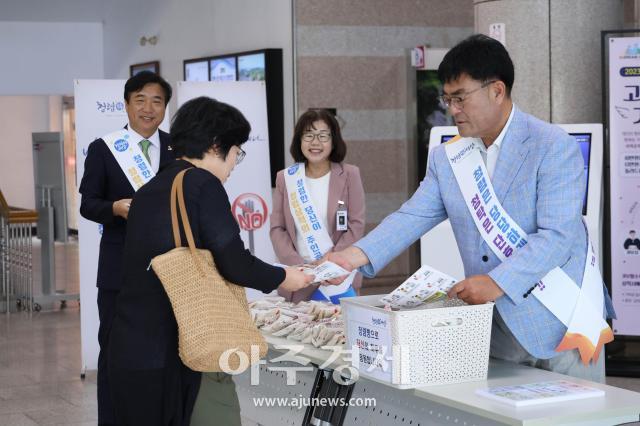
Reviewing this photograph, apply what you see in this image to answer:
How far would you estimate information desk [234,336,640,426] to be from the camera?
2.47 metres

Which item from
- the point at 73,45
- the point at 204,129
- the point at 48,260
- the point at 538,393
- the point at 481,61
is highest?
the point at 73,45

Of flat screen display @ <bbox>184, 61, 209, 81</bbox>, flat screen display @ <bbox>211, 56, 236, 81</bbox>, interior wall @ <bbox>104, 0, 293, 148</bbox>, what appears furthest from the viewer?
flat screen display @ <bbox>184, 61, 209, 81</bbox>

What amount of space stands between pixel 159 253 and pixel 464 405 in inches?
36.3

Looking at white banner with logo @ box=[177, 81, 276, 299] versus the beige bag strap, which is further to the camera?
white banner with logo @ box=[177, 81, 276, 299]

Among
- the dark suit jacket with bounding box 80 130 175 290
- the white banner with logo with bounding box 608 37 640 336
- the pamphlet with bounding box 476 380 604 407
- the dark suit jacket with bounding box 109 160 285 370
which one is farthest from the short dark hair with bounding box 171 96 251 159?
the white banner with logo with bounding box 608 37 640 336

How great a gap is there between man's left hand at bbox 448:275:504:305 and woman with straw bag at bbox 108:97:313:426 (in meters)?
0.59

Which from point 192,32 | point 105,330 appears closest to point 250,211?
point 105,330

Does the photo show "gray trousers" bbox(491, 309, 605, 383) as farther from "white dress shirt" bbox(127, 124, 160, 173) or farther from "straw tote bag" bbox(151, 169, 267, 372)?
"white dress shirt" bbox(127, 124, 160, 173)

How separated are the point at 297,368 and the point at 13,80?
10573mm

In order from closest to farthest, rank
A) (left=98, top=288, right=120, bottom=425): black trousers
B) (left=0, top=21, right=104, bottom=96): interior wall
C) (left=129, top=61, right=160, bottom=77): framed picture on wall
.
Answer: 1. (left=98, top=288, right=120, bottom=425): black trousers
2. (left=129, top=61, right=160, bottom=77): framed picture on wall
3. (left=0, top=21, right=104, bottom=96): interior wall

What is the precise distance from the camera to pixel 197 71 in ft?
37.6

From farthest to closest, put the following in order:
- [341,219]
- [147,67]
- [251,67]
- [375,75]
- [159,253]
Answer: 1. [147,67]
2. [251,67]
3. [375,75]
4. [341,219]
5. [159,253]

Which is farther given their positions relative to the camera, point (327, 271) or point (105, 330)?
point (105, 330)

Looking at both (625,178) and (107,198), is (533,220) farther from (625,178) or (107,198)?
(625,178)
